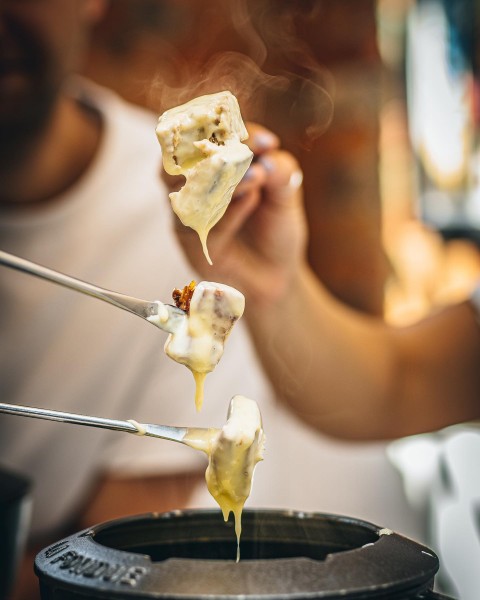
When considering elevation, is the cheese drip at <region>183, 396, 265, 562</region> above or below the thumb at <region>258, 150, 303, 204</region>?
below

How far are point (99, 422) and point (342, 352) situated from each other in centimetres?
163

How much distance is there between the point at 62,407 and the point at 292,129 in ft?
3.74

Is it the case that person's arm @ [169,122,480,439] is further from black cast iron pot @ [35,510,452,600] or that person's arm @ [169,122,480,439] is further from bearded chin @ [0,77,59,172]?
black cast iron pot @ [35,510,452,600]

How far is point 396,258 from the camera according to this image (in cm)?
275

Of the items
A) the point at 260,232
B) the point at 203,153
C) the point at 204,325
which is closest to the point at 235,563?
the point at 204,325

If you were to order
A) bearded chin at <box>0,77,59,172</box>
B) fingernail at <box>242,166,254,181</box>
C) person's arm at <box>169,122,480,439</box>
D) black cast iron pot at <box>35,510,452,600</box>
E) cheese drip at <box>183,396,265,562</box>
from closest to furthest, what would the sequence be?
black cast iron pot at <box>35,510,452,600</box> < cheese drip at <box>183,396,265,562</box> < fingernail at <box>242,166,254,181</box> < person's arm at <box>169,122,480,439</box> < bearded chin at <box>0,77,59,172</box>

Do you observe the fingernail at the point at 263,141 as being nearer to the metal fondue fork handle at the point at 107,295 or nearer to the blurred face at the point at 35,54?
the metal fondue fork handle at the point at 107,295

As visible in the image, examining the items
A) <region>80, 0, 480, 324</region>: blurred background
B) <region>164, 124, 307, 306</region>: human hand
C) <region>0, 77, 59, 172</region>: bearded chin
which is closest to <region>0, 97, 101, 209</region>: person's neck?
<region>0, 77, 59, 172</region>: bearded chin

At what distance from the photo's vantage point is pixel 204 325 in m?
1.15

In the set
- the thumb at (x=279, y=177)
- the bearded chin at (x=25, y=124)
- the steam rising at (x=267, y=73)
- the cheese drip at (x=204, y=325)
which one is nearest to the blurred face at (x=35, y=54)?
the bearded chin at (x=25, y=124)

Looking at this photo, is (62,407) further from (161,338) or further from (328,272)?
(328,272)

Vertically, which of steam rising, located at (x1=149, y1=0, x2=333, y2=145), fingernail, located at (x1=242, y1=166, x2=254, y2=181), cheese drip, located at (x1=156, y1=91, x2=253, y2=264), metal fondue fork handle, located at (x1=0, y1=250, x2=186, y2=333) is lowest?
metal fondue fork handle, located at (x1=0, y1=250, x2=186, y2=333)

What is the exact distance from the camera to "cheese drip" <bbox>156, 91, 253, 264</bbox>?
1.13 meters

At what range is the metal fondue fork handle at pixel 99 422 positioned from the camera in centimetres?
100
